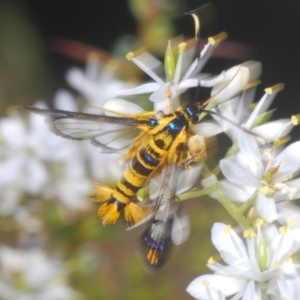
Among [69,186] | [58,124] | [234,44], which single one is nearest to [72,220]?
[69,186]

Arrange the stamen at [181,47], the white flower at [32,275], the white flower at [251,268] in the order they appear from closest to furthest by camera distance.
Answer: the white flower at [251,268], the stamen at [181,47], the white flower at [32,275]

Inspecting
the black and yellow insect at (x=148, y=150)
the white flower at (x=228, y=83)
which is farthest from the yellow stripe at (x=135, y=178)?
the white flower at (x=228, y=83)

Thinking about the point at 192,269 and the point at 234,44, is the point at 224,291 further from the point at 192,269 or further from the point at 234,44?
the point at 234,44

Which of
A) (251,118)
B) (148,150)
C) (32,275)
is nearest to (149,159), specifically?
(148,150)

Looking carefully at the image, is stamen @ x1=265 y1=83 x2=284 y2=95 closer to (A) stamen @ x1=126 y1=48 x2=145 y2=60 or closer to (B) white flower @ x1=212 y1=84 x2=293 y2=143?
(B) white flower @ x1=212 y1=84 x2=293 y2=143

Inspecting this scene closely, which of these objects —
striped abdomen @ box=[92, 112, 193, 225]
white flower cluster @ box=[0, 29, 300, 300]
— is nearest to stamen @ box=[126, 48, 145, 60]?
white flower cluster @ box=[0, 29, 300, 300]

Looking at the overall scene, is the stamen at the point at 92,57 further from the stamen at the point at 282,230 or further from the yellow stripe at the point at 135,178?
the stamen at the point at 282,230
